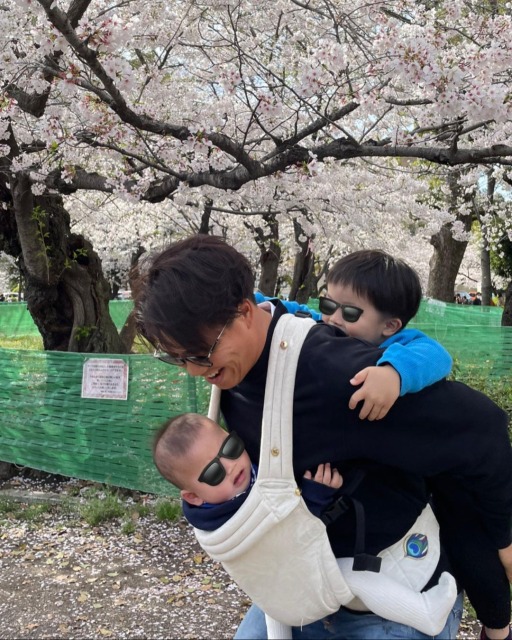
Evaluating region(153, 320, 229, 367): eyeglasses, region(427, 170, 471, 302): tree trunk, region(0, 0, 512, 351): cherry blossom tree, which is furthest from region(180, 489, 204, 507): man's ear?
region(427, 170, 471, 302): tree trunk

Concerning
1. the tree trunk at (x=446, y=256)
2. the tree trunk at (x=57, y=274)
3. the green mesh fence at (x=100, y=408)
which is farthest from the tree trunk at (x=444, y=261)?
the tree trunk at (x=57, y=274)

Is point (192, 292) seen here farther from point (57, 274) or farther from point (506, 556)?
point (57, 274)

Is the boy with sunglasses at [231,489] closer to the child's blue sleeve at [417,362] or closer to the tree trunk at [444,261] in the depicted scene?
the child's blue sleeve at [417,362]

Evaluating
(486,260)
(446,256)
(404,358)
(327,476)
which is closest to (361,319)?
(404,358)

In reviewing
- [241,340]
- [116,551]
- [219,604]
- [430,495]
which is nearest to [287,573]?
[430,495]

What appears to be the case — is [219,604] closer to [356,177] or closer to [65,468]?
[65,468]

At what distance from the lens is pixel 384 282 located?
1.67 metres

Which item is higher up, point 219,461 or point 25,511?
point 219,461

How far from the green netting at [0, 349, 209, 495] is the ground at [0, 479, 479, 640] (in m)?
0.49

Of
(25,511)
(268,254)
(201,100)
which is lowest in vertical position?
(25,511)

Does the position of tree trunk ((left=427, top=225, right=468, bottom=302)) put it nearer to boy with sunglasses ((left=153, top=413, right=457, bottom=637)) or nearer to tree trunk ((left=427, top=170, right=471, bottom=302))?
tree trunk ((left=427, top=170, right=471, bottom=302))

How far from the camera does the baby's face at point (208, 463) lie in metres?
1.48

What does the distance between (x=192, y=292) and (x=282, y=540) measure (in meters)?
0.54

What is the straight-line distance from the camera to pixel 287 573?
54.6 inches
